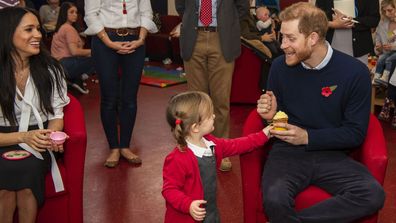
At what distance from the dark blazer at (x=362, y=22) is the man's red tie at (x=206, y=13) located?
93 cm

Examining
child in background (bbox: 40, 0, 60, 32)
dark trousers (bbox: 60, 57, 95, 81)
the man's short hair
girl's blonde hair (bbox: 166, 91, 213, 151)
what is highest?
the man's short hair

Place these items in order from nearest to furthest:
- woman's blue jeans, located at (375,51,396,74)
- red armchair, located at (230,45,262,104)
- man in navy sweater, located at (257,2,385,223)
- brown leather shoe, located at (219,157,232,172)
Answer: man in navy sweater, located at (257,2,385,223), brown leather shoe, located at (219,157,232,172), woman's blue jeans, located at (375,51,396,74), red armchair, located at (230,45,262,104)

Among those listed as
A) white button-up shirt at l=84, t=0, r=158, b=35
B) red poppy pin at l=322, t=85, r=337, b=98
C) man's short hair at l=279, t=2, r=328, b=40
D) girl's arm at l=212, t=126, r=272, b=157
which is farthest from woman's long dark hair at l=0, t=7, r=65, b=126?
red poppy pin at l=322, t=85, r=337, b=98

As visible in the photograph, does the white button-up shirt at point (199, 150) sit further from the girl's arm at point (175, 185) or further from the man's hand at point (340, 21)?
the man's hand at point (340, 21)

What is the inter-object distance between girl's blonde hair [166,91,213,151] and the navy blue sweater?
619mm

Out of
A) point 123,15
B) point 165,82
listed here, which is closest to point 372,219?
point 123,15

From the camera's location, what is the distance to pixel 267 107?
2.79m

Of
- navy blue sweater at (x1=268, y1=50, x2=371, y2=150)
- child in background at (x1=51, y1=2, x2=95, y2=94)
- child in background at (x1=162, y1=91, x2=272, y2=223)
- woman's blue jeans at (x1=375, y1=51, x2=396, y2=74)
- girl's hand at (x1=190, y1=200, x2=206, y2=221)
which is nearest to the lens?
girl's hand at (x1=190, y1=200, x2=206, y2=221)

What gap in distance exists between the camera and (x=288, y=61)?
8.92ft

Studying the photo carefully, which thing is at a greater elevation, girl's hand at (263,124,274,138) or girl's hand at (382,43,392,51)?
girl's hand at (263,124,274,138)

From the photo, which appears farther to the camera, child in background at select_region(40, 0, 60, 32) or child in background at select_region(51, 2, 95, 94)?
child in background at select_region(40, 0, 60, 32)

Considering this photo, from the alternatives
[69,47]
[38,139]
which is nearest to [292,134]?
[38,139]

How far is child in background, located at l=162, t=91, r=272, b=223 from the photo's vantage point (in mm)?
2326

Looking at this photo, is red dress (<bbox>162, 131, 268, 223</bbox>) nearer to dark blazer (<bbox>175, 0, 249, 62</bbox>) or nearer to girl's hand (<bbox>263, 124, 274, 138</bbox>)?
girl's hand (<bbox>263, 124, 274, 138</bbox>)
